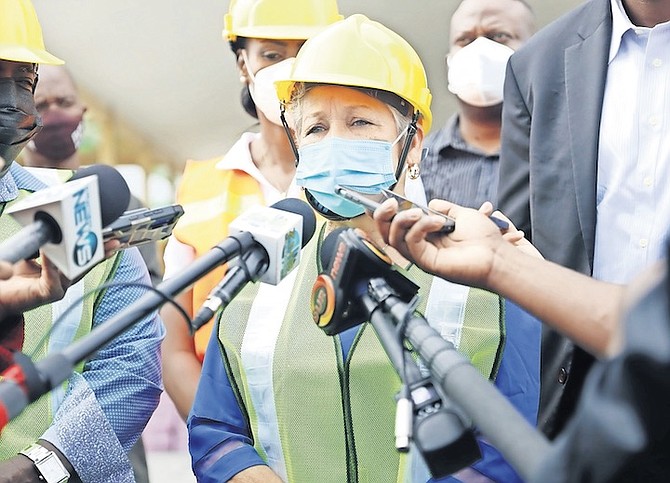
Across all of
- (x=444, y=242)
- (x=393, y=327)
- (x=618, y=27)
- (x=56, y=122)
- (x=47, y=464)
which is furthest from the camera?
(x=56, y=122)

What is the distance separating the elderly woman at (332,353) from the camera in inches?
95.3

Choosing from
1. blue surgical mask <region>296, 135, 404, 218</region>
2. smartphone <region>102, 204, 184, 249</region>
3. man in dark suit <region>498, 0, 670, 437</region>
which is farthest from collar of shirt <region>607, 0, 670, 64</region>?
smartphone <region>102, 204, 184, 249</region>

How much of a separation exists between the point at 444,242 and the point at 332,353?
1.87 ft

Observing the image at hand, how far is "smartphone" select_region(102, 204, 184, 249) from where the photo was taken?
6.28 feet

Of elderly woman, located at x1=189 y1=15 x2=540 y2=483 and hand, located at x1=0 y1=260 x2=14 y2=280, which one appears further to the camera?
elderly woman, located at x1=189 y1=15 x2=540 y2=483

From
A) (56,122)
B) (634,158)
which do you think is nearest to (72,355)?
(634,158)

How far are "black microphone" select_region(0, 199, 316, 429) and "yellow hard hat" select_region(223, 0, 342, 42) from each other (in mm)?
1999

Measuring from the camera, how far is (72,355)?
1591mm

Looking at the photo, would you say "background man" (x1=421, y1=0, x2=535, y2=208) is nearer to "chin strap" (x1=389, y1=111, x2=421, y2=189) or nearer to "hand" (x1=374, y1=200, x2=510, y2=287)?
"chin strap" (x1=389, y1=111, x2=421, y2=189)

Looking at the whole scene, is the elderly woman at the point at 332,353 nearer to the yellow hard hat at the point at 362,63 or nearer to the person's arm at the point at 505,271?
the yellow hard hat at the point at 362,63

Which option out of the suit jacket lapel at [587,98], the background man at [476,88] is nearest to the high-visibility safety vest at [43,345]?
the suit jacket lapel at [587,98]

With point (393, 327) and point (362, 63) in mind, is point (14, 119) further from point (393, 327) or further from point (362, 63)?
point (393, 327)

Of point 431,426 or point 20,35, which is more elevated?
point 20,35

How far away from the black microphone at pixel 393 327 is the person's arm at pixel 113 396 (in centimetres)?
86
